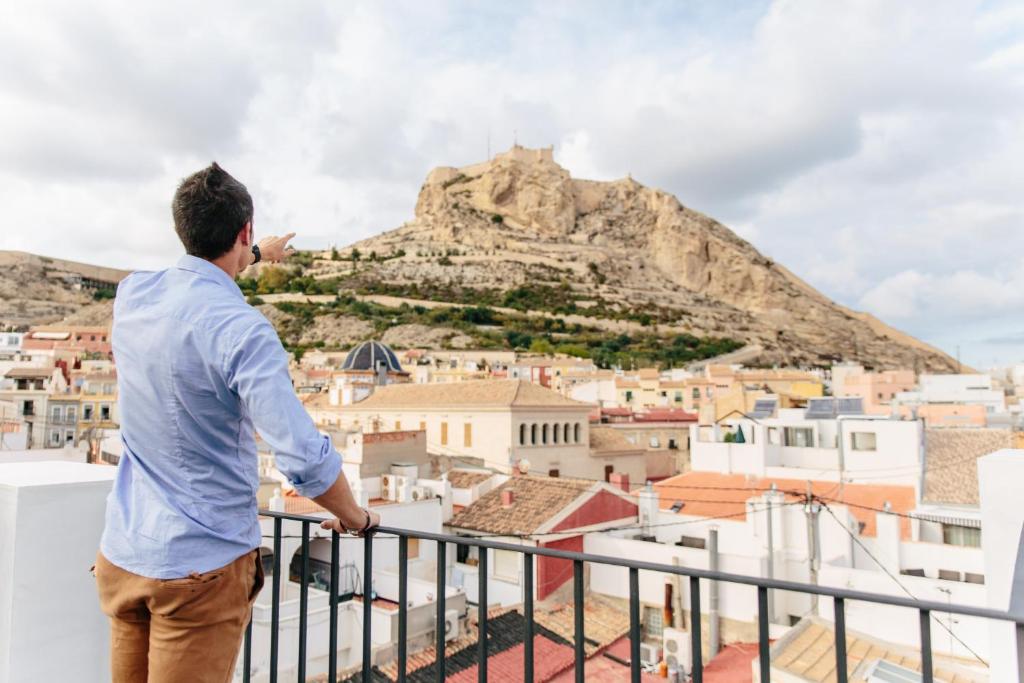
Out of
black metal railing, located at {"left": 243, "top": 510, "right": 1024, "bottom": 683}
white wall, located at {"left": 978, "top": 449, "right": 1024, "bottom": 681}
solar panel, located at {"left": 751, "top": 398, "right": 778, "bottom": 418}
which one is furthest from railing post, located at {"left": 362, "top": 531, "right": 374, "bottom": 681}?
solar panel, located at {"left": 751, "top": 398, "right": 778, "bottom": 418}

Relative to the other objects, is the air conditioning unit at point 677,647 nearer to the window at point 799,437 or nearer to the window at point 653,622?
the window at point 653,622

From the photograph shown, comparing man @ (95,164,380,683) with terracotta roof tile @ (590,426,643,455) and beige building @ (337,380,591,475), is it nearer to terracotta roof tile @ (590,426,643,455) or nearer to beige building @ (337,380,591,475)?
beige building @ (337,380,591,475)

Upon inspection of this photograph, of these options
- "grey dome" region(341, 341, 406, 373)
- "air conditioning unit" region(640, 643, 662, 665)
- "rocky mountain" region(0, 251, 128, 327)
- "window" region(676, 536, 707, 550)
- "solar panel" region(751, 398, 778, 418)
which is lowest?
"air conditioning unit" region(640, 643, 662, 665)

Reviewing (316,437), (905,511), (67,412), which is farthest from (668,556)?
(67,412)

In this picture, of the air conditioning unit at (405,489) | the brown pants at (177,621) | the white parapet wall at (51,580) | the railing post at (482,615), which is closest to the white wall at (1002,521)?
the railing post at (482,615)

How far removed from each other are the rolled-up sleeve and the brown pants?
0.33 m

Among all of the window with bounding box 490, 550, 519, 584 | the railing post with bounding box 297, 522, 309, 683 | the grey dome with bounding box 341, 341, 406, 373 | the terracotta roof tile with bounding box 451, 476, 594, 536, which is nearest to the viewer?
the railing post with bounding box 297, 522, 309, 683

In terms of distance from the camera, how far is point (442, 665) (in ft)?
6.79

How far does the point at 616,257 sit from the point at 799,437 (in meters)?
76.6

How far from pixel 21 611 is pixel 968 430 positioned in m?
21.4

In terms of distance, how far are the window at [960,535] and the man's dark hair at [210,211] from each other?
1570 centimetres

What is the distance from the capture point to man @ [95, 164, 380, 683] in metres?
1.46

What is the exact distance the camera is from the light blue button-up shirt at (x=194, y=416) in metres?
1.45

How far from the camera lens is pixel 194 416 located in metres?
1.50
